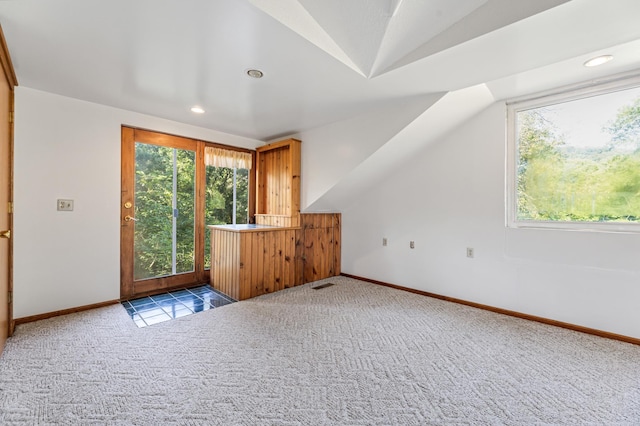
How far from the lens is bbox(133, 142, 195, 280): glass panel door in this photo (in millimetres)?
3352

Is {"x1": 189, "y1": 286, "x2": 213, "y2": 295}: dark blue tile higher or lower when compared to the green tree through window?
lower

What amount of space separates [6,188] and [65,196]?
0.53m

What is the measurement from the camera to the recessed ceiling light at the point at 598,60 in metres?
2.08

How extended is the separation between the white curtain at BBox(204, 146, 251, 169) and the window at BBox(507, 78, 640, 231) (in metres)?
3.42

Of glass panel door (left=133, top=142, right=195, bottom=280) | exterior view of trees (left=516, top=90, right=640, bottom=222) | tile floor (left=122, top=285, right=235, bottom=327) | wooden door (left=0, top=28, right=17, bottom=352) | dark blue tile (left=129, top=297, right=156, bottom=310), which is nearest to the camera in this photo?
wooden door (left=0, top=28, right=17, bottom=352)

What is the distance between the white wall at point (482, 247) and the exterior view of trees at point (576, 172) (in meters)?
0.20

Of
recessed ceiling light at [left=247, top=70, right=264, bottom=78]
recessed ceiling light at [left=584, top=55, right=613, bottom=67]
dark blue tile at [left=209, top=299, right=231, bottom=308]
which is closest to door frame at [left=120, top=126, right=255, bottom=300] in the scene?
dark blue tile at [left=209, top=299, right=231, bottom=308]

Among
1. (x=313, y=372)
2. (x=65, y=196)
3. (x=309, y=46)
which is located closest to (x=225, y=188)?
(x=65, y=196)

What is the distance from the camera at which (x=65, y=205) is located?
2.79 metres

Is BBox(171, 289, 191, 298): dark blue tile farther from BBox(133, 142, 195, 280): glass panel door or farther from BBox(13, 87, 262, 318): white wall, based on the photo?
BBox(13, 87, 262, 318): white wall

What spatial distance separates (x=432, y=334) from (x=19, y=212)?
3.91m

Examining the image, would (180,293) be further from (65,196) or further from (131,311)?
(65,196)

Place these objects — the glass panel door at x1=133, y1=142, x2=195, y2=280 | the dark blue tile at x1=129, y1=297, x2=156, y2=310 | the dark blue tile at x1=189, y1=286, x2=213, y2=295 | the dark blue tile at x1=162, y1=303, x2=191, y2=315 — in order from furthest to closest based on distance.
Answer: the dark blue tile at x1=189, y1=286, x2=213, y2=295, the glass panel door at x1=133, y1=142, x2=195, y2=280, the dark blue tile at x1=129, y1=297, x2=156, y2=310, the dark blue tile at x1=162, y1=303, x2=191, y2=315

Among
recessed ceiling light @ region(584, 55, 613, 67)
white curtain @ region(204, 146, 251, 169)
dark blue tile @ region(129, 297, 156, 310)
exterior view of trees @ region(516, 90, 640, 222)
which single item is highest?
recessed ceiling light @ region(584, 55, 613, 67)
